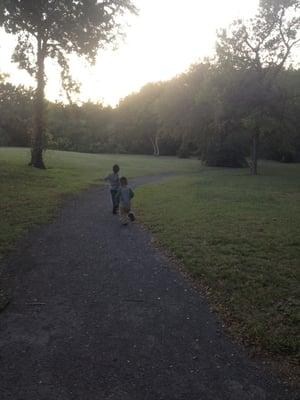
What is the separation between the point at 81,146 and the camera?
80.6m

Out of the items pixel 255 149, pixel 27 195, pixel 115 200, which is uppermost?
pixel 255 149

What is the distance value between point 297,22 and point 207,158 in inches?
819

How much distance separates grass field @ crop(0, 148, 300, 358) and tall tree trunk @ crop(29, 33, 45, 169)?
6.72 m

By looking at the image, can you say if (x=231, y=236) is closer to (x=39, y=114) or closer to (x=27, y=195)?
(x=27, y=195)

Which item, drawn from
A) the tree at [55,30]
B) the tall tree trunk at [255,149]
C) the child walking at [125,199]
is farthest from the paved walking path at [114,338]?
the tall tree trunk at [255,149]

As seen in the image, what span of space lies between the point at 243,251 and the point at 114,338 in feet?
17.9

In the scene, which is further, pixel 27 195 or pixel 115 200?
pixel 27 195

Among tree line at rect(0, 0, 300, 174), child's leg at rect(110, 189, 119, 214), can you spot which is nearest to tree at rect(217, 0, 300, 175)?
tree line at rect(0, 0, 300, 174)

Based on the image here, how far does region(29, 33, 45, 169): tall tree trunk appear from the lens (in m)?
31.2

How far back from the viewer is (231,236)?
42.2ft

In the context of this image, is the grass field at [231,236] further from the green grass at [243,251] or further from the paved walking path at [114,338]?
the paved walking path at [114,338]

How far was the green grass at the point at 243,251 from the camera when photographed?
24.2 ft

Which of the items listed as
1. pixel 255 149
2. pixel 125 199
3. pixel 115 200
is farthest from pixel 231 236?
pixel 255 149

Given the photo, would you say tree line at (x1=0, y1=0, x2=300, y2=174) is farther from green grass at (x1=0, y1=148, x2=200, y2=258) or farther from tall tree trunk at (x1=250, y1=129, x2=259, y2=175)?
green grass at (x1=0, y1=148, x2=200, y2=258)
